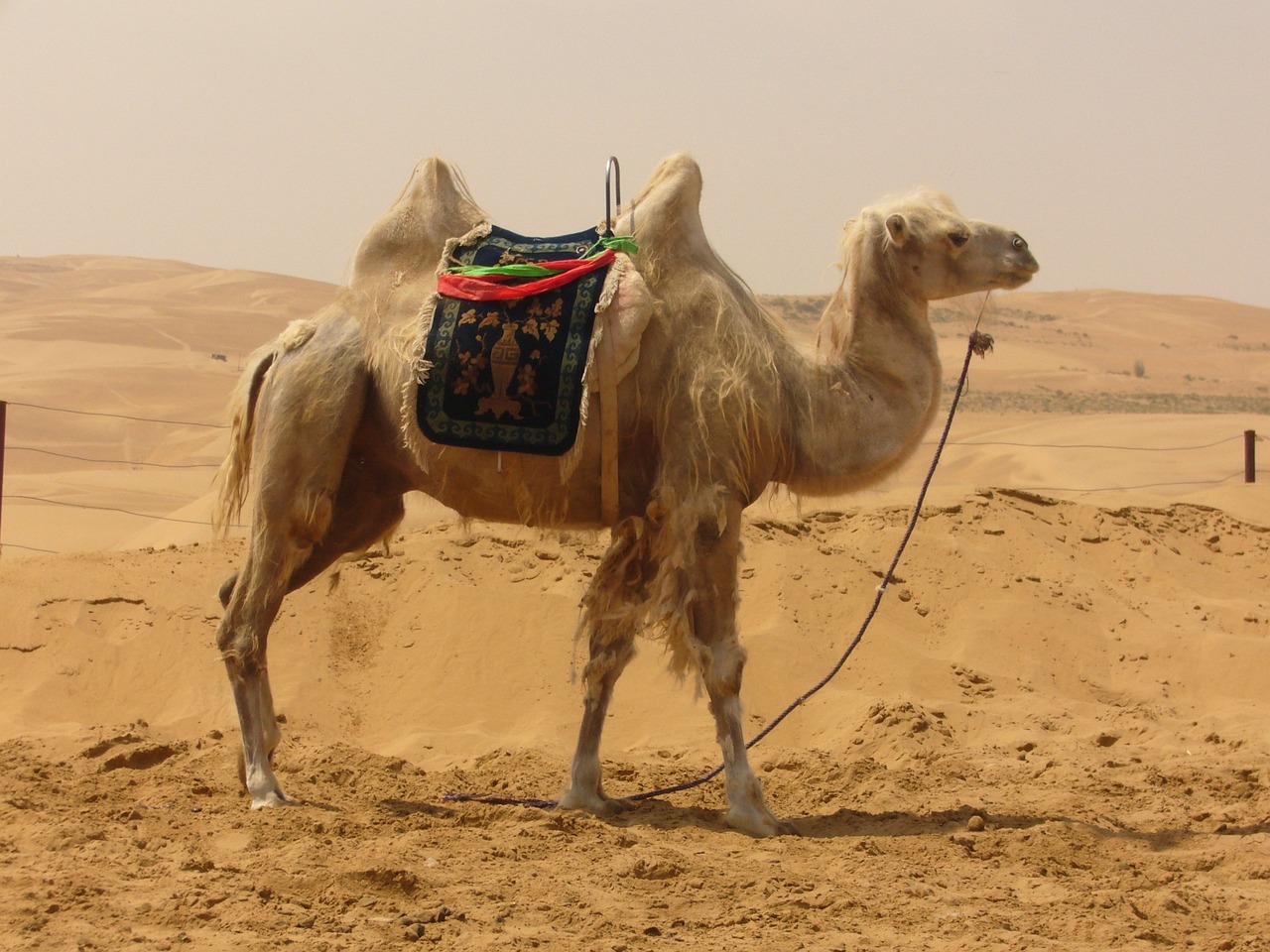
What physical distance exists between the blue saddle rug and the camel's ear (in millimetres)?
1219

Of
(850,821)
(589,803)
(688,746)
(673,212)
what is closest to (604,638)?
(589,803)

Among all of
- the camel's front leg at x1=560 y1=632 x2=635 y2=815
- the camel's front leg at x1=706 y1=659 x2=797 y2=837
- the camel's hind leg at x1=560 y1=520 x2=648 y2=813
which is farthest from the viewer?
the camel's front leg at x1=560 y1=632 x2=635 y2=815

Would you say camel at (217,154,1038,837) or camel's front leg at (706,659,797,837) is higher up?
camel at (217,154,1038,837)

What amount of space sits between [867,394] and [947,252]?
0.69 meters

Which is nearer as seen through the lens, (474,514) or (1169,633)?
(474,514)

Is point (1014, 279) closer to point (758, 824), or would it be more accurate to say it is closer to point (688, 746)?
point (758, 824)

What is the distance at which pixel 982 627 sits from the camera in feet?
28.3

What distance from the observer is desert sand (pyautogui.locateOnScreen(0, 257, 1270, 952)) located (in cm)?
427

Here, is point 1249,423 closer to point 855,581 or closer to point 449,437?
point 855,581

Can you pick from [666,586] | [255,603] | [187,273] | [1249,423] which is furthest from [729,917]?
[187,273]

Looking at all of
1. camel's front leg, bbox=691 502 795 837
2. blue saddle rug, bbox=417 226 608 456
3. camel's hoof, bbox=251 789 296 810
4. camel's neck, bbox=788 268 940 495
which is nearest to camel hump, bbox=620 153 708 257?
blue saddle rug, bbox=417 226 608 456

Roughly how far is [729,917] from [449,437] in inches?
95.7

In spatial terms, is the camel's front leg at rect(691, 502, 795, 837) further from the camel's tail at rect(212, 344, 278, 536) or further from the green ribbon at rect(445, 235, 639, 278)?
the camel's tail at rect(212, 344, 278, 536)

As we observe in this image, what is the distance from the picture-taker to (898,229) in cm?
591
